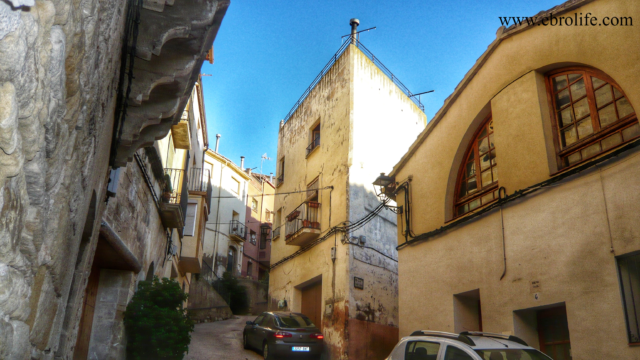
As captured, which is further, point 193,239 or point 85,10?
point 193,239

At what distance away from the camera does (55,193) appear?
2.73m

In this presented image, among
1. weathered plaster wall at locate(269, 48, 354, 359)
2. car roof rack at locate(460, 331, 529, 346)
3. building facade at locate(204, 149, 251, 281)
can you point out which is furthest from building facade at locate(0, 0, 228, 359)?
building facade at locate(204, 149, 251, 281)

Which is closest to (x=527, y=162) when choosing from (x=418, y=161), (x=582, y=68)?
(x=582, y=68)

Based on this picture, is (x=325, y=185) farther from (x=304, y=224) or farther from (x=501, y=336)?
(x=501, y=336)

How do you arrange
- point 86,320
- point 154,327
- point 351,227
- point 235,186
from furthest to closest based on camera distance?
point 235,186
point 351,227
point 154,327
point 86,320

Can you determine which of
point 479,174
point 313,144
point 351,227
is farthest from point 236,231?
point 479,174

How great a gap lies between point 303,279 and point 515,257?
33.8ft

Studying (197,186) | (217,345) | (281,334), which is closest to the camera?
(281,334)

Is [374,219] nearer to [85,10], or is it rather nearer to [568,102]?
[568,102]

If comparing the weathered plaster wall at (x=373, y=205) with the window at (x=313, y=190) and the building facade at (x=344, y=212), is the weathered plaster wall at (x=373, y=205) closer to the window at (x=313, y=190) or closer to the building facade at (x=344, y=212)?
the building facade at (x=344, y=212)

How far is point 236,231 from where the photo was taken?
3603 centimetres

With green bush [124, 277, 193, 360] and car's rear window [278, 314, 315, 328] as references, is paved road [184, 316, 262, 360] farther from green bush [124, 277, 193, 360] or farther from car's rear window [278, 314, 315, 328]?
green bush [124, 277, 193, 360]

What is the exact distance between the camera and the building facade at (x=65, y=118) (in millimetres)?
1978

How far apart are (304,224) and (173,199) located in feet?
16.1
